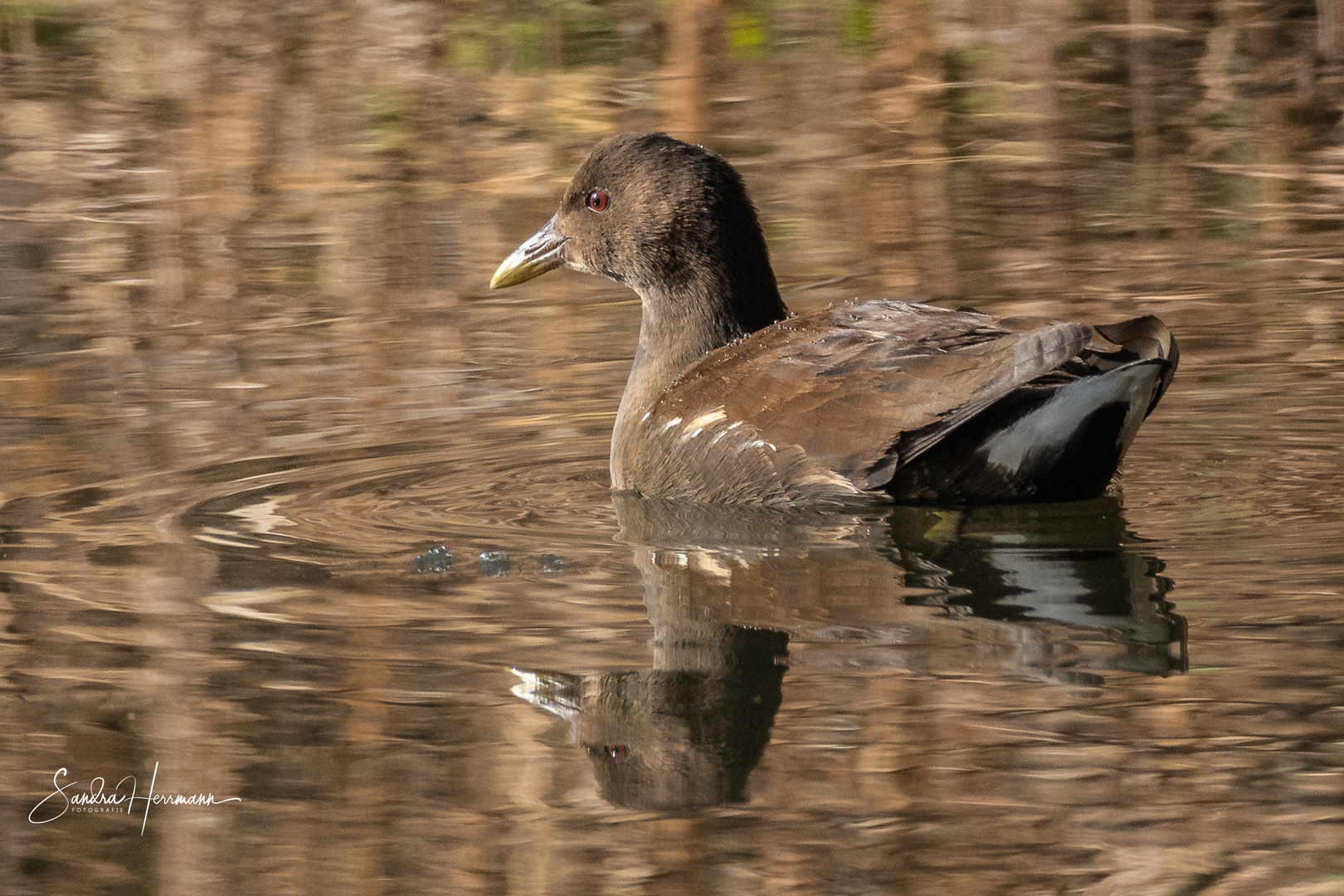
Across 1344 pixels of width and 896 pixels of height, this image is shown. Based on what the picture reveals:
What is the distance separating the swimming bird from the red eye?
0.02 metres

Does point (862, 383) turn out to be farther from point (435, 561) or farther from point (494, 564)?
point (435, 561)

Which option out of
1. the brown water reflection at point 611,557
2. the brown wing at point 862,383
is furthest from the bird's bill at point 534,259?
the brown wing at point 862,383

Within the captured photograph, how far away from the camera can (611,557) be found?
19.1 feet

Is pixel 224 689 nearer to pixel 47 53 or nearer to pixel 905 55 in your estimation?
pixel 905 55

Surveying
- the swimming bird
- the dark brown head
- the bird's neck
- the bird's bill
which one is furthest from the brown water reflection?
the dark brown head

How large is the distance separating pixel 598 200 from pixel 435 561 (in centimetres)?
197

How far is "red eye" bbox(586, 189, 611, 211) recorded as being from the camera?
721 centimetres

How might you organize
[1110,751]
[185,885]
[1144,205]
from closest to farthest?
1. [185,885]
2. [1110,751]
3. [1144,205]

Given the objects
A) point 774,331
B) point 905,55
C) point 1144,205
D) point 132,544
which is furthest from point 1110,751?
point 905,55

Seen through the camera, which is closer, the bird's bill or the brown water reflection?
the brown water reflection

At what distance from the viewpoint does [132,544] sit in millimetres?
6086

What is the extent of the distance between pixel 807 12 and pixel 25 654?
42.9ft

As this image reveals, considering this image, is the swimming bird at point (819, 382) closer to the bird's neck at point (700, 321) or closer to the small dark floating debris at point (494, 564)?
the bird's neck at point (700, 321)

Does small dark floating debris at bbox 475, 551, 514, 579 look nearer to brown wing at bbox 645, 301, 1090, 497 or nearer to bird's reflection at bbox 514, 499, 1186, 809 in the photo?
bird's reflection at bbox 514, 499, 1186, 809
